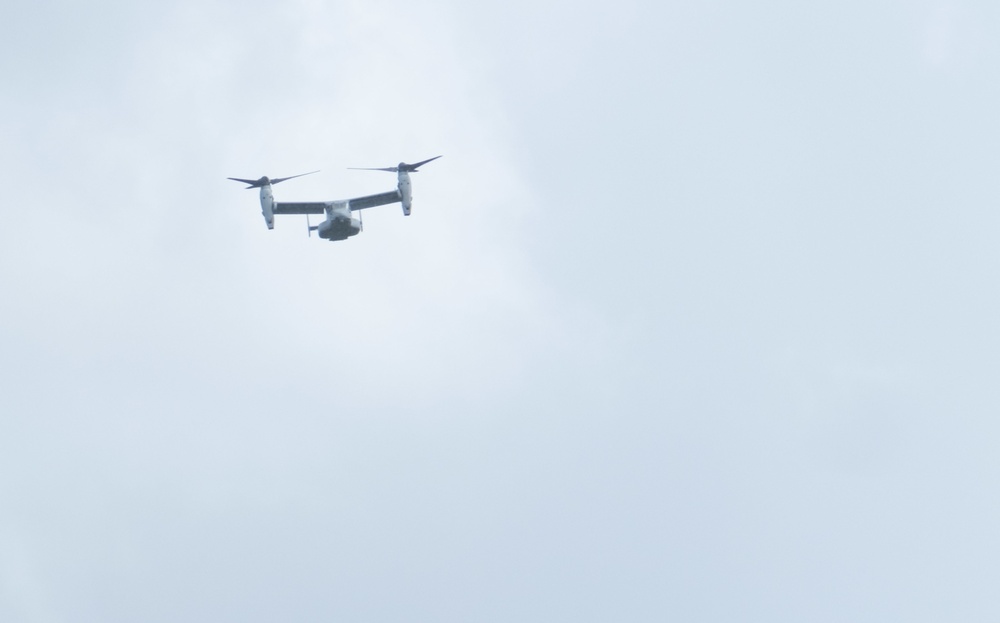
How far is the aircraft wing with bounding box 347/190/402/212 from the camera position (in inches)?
2457

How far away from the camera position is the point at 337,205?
61438 millimetres

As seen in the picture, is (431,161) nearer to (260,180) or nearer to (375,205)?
(375,205)

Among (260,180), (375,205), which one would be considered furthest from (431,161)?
(260,180)

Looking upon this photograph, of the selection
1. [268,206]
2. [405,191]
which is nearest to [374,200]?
[405,191]

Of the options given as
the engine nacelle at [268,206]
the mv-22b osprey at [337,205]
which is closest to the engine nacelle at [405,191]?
the mv-22b osprey at [337,205]

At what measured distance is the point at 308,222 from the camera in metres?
63.5

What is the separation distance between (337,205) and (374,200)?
87.3 inches

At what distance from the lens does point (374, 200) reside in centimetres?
6284

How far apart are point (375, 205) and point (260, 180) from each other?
586 cm

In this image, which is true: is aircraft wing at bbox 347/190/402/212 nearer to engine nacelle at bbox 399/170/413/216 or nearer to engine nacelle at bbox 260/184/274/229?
engine nacelle at bbox 399/170/413/216

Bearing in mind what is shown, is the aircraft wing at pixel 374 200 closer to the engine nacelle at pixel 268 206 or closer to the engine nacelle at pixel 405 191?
the engine nacelle at pixel 405 191

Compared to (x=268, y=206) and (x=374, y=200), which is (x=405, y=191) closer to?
(x=374, y=200)

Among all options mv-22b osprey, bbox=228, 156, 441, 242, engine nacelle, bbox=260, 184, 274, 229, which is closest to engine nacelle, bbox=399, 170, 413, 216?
mv-22b osprey, bbox=228, 156, 441, 242

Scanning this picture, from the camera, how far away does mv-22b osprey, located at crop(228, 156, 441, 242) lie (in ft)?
201
